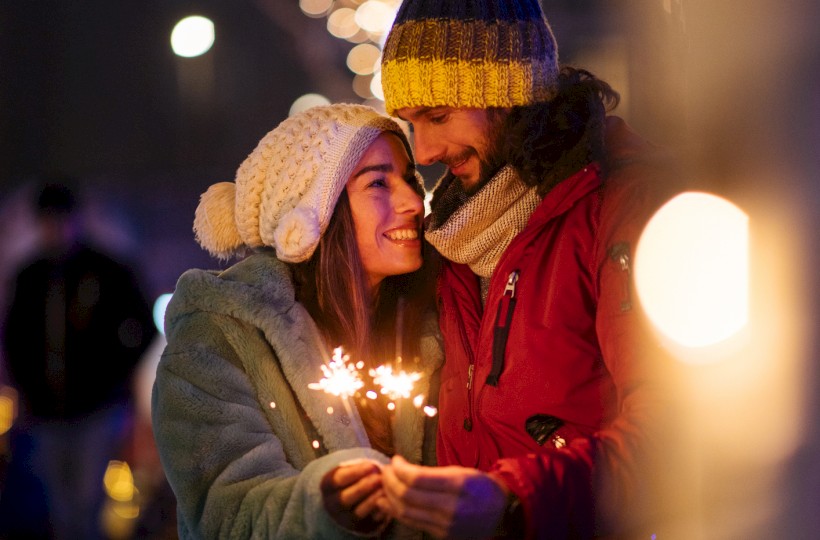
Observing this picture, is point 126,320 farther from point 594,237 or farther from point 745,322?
point 745,322

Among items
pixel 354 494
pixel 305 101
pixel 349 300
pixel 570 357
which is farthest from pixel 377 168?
pixel 305 101

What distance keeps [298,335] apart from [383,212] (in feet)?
1.62

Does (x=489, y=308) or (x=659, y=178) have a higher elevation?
(x=659, y=178)

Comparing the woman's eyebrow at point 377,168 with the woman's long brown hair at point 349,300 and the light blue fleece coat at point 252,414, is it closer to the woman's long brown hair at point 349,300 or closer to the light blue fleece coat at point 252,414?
the woman's long brown hair at point 349,300

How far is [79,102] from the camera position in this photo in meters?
7.36

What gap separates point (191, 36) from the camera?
25.2ft

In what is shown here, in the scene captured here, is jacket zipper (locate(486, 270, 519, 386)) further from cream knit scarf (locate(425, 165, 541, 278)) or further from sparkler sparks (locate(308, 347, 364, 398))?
sparkler sparks (locate(308, 347, 364, 398))

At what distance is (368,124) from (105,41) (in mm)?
5663

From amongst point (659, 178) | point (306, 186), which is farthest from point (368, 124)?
point (659, 178)

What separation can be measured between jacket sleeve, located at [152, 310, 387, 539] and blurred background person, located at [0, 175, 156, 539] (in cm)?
264

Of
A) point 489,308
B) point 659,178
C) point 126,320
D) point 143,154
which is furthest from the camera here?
point 143,154

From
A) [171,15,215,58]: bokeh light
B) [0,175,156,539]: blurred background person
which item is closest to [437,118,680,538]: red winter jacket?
[0,175,156,539]: blurred background person

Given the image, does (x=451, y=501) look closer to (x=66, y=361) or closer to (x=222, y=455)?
(x=222, y=455)

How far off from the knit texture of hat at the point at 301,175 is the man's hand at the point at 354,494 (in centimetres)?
84
